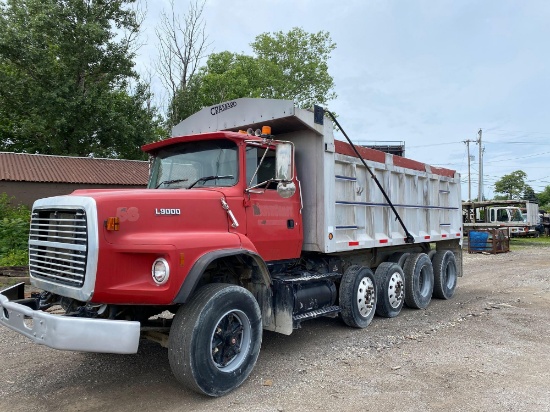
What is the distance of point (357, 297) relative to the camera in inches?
256

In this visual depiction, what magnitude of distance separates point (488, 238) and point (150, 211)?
20.1m

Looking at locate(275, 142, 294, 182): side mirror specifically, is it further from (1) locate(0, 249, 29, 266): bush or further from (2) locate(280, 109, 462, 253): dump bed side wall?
(1) locate(0, 249, 29, 266): bush

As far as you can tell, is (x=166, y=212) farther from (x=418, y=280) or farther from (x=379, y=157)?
(x=418, y=280)

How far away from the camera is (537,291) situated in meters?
9.92

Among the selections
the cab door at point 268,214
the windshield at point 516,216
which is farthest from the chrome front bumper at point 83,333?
the windshield at point 516,216

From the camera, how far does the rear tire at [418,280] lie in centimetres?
800

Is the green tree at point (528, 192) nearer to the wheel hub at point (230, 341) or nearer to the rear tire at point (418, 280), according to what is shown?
the rear tire at point (418, 280)

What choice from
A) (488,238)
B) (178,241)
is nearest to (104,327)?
(178,241)

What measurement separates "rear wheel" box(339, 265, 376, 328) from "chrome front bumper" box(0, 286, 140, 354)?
3490 mm

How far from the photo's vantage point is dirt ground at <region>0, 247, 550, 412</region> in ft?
13.3

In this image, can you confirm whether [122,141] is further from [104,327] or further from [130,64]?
[104,327]

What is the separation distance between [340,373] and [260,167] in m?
2.40

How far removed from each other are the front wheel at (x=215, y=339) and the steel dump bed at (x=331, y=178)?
1788mm

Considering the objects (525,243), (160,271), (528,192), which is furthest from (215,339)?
(528,192)
